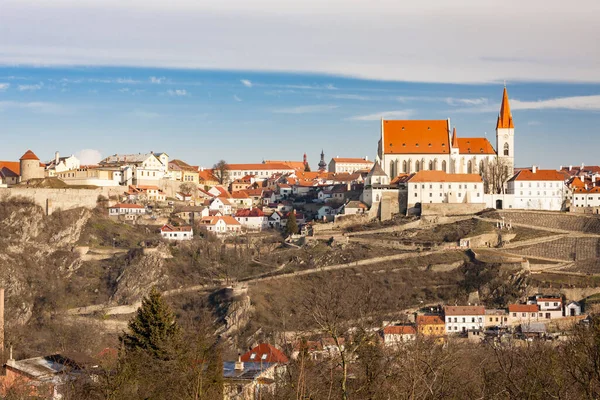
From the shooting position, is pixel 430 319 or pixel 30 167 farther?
pixel 30 167

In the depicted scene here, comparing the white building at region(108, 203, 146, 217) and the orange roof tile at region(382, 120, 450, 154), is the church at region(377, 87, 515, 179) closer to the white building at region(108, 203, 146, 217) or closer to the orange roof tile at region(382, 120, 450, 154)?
the orange roof tile at region(382, 120, 450, 154)

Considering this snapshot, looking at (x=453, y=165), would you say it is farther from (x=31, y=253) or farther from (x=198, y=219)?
(x=31, y=253)

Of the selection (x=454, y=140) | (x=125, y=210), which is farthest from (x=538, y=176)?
(x=125, y=210)

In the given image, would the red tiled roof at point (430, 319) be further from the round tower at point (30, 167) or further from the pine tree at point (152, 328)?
the round tower at point (30, 167)

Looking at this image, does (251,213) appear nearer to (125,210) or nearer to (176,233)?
(176,233)

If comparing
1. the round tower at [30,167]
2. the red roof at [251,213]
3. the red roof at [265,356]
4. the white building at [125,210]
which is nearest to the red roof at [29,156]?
the round tower at [30,167]

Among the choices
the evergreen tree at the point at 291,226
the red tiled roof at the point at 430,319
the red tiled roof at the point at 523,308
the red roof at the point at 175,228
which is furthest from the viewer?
the evergreen tree at the point at 291,226

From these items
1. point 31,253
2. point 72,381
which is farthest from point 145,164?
point 72,381
